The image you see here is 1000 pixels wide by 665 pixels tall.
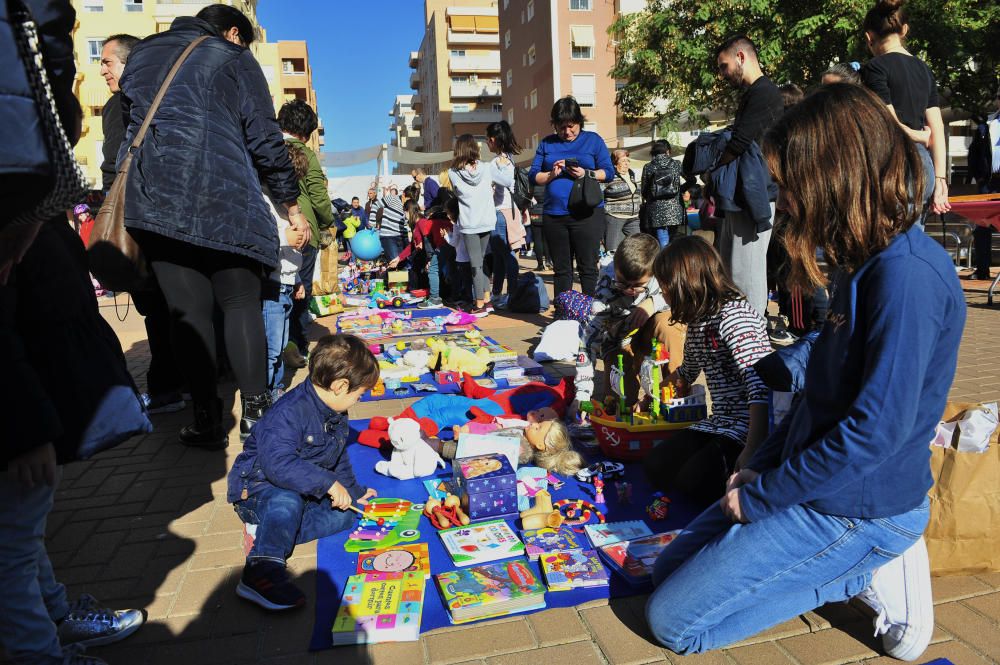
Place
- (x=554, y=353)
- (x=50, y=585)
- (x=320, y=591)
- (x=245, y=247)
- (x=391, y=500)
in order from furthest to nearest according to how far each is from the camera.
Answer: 1. (x=554, y=353)
2. (x=245, y=247)
3. (x=391, y=500)
4. (x=320, y=591)
5. (x=50, y=585)

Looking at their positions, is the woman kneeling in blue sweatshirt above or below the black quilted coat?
below

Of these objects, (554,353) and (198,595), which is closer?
(198,595)

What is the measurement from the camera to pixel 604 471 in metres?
3.29

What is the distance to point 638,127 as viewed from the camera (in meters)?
41.7

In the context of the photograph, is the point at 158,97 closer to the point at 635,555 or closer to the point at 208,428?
the point at 208,428

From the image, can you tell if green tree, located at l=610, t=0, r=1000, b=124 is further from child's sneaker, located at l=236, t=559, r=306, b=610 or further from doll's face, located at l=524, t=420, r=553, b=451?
child's sneaker, located at l=236, t=559, r=306, b=610

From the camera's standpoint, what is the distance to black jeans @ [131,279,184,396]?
4590 millimetres

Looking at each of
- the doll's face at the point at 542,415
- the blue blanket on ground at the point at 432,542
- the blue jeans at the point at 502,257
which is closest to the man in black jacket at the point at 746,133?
the doll's face at the point at 542,415

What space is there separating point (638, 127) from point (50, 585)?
4273cm

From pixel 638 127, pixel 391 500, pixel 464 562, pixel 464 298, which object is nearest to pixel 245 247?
pixel 391 500

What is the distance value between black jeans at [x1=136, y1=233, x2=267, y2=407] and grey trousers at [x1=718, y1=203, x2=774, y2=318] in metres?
2.83

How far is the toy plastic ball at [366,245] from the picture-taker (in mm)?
14203

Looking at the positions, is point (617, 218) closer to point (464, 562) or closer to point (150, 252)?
point (150, 252)

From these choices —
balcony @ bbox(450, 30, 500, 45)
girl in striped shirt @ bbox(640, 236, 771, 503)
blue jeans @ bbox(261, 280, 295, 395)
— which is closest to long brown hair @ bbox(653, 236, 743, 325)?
→ girl in striped shirt @ bbox(640, 236, 771, 503)
